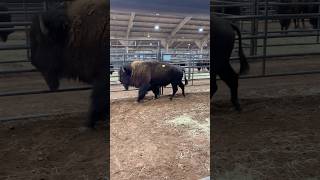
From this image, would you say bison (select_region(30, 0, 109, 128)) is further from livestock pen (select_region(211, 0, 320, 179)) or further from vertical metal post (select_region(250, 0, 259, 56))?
vertical metal post (select_region(250, 0, 259, 56))

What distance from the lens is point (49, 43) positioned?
161 centimetres

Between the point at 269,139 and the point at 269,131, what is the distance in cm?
4

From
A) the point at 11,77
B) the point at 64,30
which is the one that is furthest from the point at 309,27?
the point at 11,77

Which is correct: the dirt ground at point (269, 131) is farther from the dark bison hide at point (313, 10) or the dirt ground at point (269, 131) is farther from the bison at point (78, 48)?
the bison at point (78, 48)

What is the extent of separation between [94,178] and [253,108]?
2.75ft

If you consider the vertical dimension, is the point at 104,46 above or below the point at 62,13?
below

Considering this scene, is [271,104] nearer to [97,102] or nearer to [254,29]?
[254,29]

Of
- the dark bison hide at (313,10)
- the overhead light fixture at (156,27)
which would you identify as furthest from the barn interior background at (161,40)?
the dark bison hide at (313,10)

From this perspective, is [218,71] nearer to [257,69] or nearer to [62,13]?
[257,69]

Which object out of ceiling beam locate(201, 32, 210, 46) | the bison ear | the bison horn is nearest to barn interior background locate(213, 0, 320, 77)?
ceiling beam locate(201, 32, 210, 46)

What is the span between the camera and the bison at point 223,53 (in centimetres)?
168

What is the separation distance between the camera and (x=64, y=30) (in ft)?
5.20

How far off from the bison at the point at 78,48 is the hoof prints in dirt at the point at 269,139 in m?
0.56

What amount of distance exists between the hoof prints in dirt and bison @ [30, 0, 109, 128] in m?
0.56
